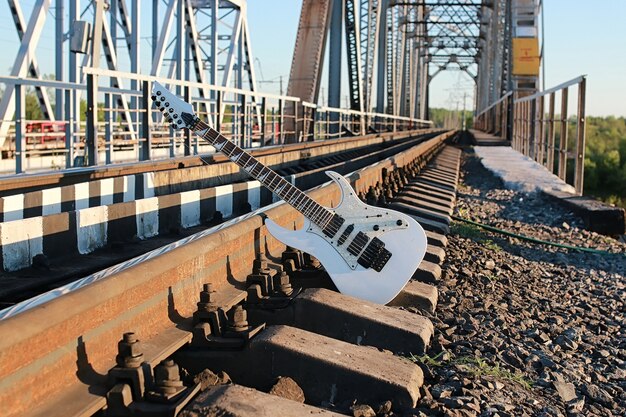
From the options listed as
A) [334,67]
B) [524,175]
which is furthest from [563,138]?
[334,67]

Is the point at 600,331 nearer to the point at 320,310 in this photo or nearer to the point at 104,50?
the point at 320,310

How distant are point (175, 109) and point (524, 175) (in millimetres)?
10537

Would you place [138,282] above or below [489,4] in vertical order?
below

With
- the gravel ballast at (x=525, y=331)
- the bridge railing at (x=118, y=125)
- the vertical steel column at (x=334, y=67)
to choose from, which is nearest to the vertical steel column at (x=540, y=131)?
the bridge railing at (x=118, y=125)

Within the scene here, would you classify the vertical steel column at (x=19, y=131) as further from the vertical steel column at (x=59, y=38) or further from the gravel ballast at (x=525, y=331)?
the gravel ballast at (x=525, y=331)

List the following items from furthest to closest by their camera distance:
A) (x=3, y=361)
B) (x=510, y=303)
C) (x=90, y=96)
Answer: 1. (x=90, y=96)
2. (x=510, y=303)
3. (x=3, y=361)

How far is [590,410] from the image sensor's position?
311 centimetres

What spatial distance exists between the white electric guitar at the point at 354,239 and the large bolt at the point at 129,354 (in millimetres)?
1664

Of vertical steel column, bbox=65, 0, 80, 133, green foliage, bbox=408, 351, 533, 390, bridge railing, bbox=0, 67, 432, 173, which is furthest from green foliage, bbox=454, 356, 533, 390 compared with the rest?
vertical steel column, bbox=65, 0, 80, 133

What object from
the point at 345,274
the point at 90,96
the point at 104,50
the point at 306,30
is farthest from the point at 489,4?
the point at 345,274

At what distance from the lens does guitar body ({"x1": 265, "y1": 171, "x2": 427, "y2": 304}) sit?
398 cm

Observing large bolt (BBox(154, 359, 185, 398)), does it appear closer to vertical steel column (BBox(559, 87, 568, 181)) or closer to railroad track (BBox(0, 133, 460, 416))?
railroad track (BBox(0, 133, 460, 416))

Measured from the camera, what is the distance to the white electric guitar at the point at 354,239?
3.99m

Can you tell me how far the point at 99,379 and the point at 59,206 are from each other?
114 inches
